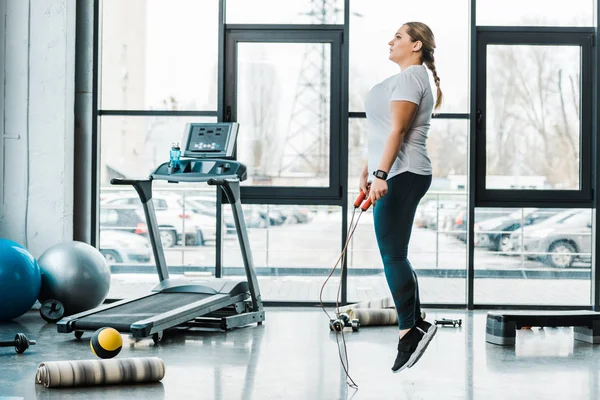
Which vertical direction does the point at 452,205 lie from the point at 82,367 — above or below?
above

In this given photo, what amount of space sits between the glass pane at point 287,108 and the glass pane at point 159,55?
29cm

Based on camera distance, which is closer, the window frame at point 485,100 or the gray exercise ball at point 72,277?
the gray exercise ball at point 72,277

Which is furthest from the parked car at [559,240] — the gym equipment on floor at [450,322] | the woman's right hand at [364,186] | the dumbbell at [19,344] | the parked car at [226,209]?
the dumbbell at [19,344]

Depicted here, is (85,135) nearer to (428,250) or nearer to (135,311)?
(135,311)

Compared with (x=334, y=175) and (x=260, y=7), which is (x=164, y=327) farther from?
(x=260, y=7)

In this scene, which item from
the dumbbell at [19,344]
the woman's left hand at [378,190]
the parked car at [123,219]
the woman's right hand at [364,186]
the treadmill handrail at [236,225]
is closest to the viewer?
the woman's left hand at [378,190]

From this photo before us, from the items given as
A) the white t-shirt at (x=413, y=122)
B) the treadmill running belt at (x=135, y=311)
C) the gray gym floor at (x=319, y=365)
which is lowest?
the gray gym floor at (x=319, y=365)

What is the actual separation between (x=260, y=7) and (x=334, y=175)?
1.35m

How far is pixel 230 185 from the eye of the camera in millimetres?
5105

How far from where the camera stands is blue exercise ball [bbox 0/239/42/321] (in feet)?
16.4

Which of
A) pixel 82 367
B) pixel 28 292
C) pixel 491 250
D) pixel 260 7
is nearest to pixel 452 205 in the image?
pixel 491 250

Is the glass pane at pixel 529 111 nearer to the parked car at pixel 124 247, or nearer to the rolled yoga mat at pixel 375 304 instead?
the rolled yoga mat at pixel 375 304

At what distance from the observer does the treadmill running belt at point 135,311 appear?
4531mm

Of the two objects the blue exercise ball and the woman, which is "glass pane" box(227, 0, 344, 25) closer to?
the blue exercise ball
